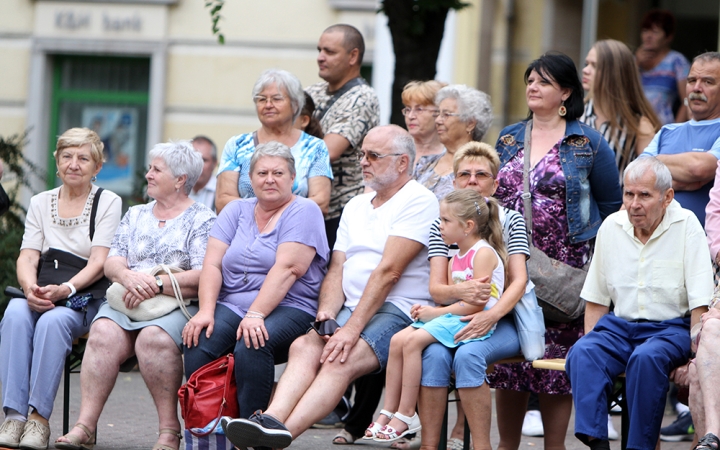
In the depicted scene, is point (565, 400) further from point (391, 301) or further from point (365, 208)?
point (365, 208)

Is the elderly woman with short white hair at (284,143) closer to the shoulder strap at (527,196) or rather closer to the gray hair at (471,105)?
the gray hair at (471,105)

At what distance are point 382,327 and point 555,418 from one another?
104 centimetres

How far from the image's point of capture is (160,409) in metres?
5.91

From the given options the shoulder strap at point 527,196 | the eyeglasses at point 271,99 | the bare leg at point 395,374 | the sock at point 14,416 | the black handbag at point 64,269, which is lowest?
the sock at point 14,416

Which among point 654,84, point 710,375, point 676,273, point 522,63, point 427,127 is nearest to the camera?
point 710,375

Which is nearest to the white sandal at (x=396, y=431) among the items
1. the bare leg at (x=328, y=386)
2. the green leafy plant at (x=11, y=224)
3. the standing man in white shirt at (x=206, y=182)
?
the bare leg at (x=328, y=386)

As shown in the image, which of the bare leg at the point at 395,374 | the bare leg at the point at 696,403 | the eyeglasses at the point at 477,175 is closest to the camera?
the bare leg at the point at 696,403

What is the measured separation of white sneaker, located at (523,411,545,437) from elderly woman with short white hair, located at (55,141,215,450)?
7.78 feet

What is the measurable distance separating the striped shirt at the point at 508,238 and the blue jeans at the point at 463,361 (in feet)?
1.55

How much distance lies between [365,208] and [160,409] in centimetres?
150

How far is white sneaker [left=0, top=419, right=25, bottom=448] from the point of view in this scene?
5923 mm

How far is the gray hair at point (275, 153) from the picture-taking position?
19.9ft

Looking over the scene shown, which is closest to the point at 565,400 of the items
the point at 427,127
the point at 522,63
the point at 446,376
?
the point at 446,376

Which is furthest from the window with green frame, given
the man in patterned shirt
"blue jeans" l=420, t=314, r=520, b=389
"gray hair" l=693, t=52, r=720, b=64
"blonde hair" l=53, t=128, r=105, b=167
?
"blue jeans" l=420, t=314, r=520, b=389
